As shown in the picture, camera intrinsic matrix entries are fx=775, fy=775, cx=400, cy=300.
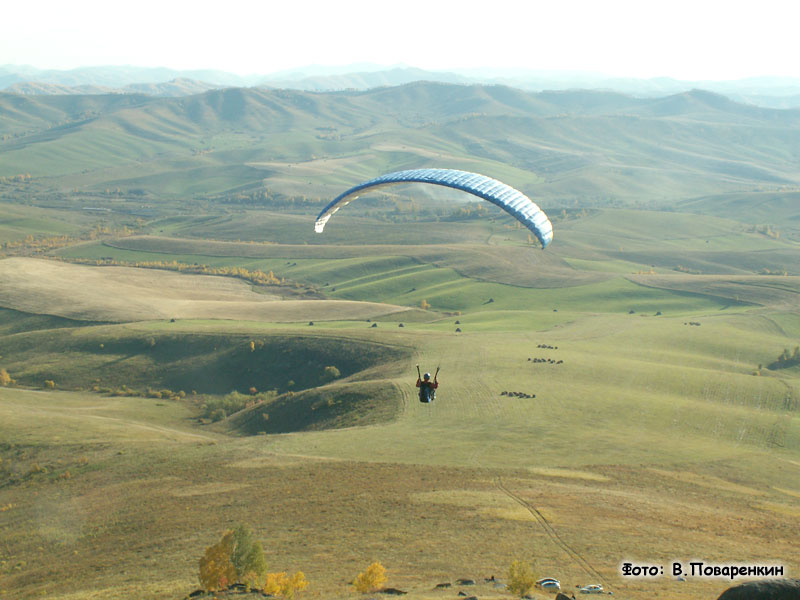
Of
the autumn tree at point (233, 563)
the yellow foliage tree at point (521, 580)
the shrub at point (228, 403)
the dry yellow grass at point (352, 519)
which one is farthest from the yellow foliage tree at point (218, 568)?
the shrub at point (228, 403)

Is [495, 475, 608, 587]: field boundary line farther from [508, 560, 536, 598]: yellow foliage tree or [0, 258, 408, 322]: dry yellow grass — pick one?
[0, 258, 408, 322]: dry yellow grass

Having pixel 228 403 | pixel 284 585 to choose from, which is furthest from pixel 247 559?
pixel 228 403

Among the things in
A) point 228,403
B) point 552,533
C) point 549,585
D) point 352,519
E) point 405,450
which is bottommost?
point 228,403

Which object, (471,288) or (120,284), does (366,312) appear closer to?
(471,288)

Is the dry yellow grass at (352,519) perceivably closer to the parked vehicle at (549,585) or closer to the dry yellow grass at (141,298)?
the parked vehicle at (549,585)

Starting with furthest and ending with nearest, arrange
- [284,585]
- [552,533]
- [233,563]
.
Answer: [552,533] → [233,563] → [284,585]

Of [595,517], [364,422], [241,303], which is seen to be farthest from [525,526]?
[241,303]

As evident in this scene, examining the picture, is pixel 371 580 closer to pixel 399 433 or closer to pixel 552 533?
pixel 552 533
